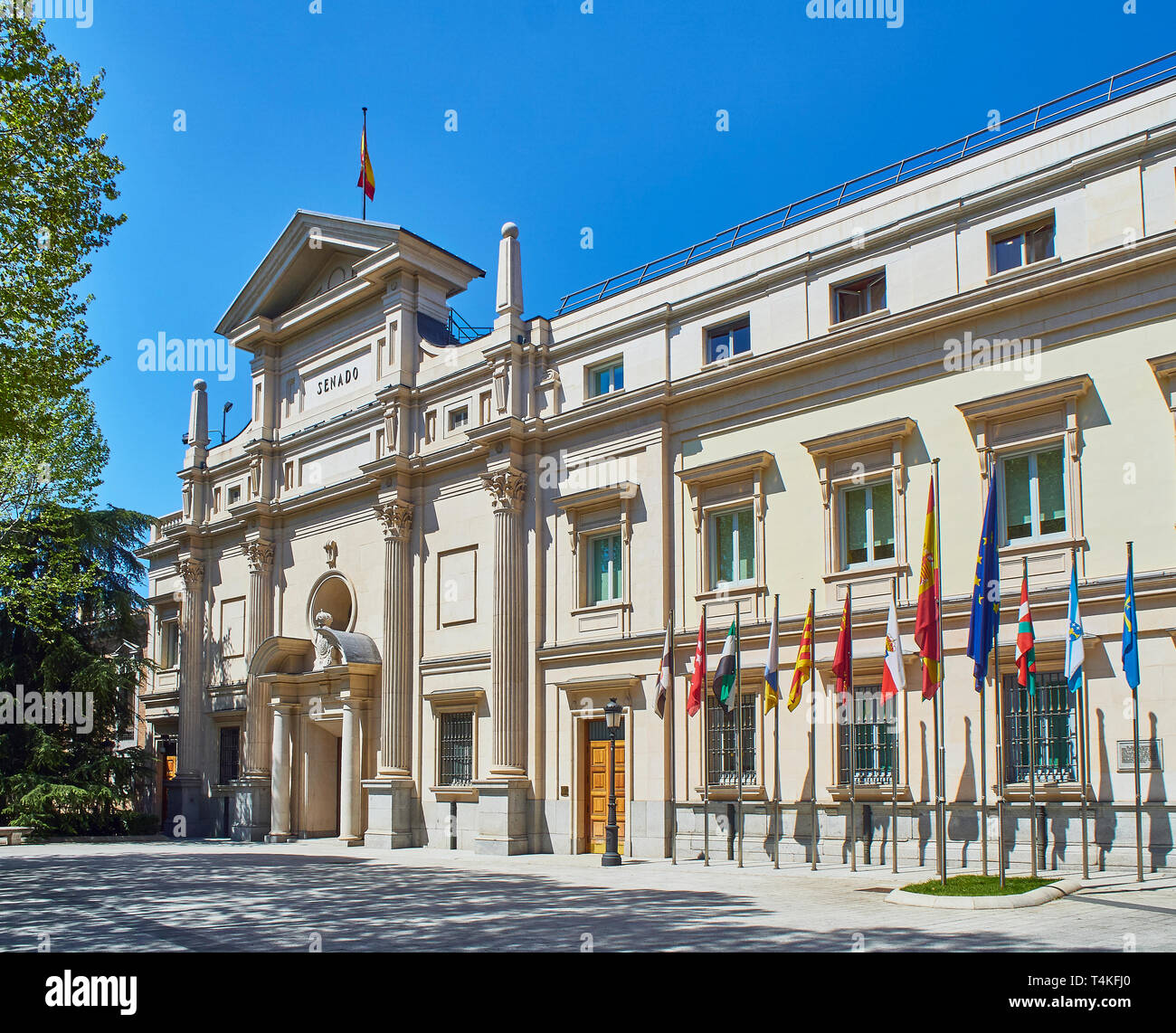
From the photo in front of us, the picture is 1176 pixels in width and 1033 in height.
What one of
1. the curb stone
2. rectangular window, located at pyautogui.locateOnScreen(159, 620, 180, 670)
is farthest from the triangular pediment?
the curb stone

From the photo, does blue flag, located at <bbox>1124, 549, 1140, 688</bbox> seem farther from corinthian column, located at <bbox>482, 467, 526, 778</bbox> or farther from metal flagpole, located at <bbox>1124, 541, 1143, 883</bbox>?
corinthian column, located at <bbox>482, 467, 526, 778</bbox>

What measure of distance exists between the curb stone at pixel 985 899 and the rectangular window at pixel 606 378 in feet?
51.7

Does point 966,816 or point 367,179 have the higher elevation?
point 367,179

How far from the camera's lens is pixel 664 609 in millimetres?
26062

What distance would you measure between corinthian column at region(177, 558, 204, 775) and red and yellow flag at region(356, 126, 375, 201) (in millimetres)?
14614

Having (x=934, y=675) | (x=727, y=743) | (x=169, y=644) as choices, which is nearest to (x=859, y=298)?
(x=934, y=675)

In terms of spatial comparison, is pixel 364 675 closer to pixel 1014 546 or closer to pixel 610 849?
pixel 610 849

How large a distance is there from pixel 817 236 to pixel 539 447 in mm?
8840

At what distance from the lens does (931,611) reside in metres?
17.6

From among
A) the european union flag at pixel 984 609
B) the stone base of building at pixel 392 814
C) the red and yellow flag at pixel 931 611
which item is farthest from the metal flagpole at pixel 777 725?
the stone base of building at pixel 392 814

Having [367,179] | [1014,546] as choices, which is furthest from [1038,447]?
A: [367,179]

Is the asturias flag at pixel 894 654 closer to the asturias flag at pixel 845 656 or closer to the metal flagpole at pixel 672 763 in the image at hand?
the asturias flag at pixel 845 656

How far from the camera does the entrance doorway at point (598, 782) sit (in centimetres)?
2689

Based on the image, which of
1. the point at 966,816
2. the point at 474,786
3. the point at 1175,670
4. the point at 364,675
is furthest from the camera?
the point at 364,675
